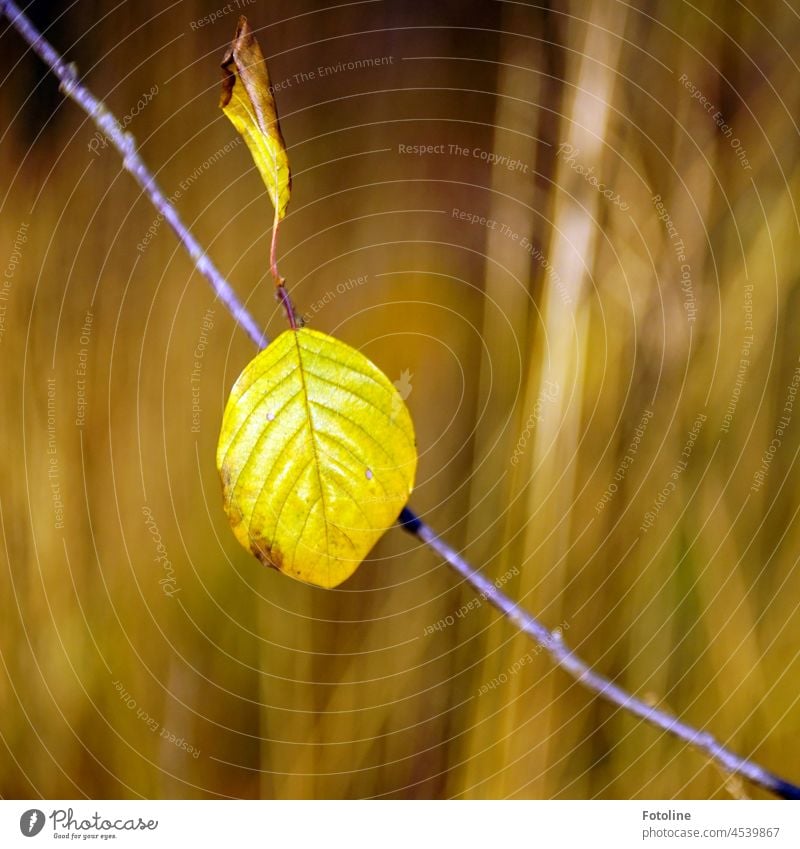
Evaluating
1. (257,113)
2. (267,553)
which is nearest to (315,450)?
(267,553)

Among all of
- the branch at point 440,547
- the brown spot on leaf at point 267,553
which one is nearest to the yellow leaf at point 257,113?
the branch at point 440,547

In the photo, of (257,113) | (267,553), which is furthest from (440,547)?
(257,113)

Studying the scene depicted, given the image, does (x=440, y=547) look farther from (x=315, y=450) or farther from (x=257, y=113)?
(x=257, y=113)

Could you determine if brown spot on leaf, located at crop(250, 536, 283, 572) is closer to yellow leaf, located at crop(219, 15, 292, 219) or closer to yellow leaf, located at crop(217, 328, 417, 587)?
yellow leaf, located at crop(217, 328, 417, 587)

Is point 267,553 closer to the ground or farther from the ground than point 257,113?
closer to the ground
